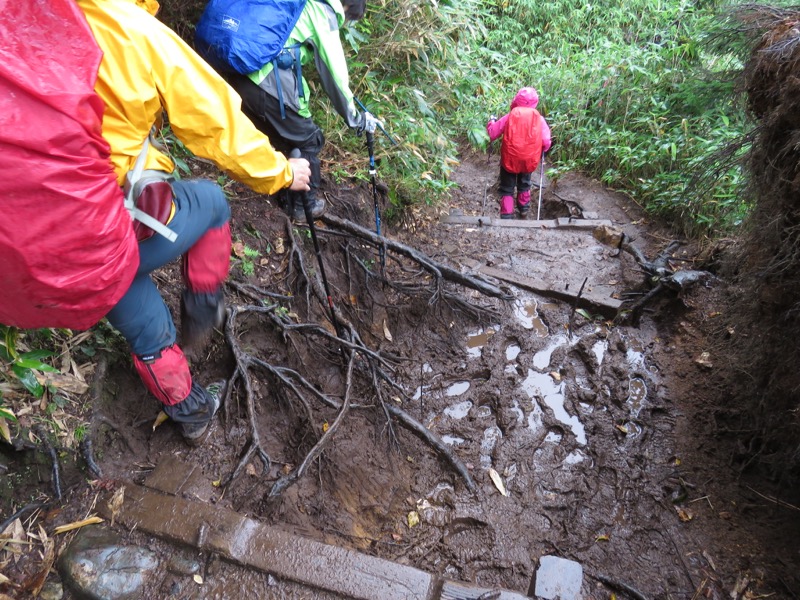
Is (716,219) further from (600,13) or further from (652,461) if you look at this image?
(600,13)

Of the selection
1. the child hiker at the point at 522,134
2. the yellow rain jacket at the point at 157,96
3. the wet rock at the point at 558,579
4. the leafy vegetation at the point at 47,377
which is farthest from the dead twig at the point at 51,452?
the child hiker at the point at 522,134

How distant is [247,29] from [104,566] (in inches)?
117

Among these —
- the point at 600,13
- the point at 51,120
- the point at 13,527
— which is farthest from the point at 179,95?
the point at 600,13

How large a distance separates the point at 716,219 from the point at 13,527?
253 inches

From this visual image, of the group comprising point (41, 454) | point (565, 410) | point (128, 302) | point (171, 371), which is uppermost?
point (128, 302)

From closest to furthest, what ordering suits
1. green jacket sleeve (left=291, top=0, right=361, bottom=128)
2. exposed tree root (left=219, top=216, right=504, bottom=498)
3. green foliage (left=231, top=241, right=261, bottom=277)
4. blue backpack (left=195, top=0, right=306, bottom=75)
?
1. exposed tree root (left=219, top=216, right=504, bottom=498)
2. blue backpack (left=195, top=0, right=306, bottom=75)
3. green jacket sleeve (left=291, top=0, right=361, bottom=128)
4. green foliage (left=231, top=241, right=261, bottom=277)

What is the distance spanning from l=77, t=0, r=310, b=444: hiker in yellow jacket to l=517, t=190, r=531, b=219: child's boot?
6.46 metres

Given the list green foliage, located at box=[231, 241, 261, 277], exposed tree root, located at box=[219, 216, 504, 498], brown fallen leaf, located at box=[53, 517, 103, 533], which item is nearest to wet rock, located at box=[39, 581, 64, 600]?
brown fallen leaf, located at box=[53, 517, 103, 533]

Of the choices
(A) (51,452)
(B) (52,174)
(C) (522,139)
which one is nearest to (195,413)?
(A) (51,452)

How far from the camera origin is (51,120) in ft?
4.08

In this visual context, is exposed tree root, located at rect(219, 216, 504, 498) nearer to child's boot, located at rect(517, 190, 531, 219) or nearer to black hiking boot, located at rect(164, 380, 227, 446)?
black hiking boot, located at rect(164, 380, 227, 446)

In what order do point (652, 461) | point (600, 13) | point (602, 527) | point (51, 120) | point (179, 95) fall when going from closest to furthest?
point (51, 120), point (179, 95), point (602, 527), point (652, 461), point (600, 13)

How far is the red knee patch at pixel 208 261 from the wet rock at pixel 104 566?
1.15 m

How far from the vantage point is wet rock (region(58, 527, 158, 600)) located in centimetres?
195
